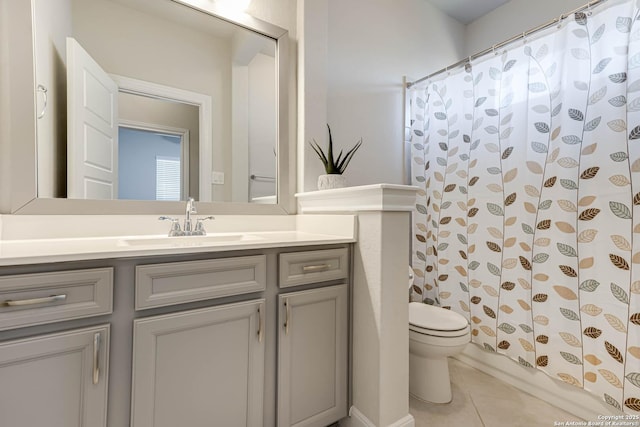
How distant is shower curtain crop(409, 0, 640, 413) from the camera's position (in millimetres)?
1264

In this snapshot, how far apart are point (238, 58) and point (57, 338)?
147 centimetres

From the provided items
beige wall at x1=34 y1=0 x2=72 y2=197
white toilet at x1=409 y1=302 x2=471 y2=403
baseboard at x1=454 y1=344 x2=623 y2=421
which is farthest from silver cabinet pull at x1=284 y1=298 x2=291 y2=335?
baseboard at x1=454 y1=344 x2=623 y2=421

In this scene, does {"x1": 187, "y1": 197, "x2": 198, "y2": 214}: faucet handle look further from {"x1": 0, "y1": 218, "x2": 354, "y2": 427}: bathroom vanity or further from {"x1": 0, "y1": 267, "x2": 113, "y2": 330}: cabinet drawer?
{"x1": 0, "y1": 267, "x2": 113, "y2": 330}: cabinet drawer

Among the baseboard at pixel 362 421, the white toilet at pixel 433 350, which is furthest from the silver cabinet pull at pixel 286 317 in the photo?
the white toilet at pixel 433 350

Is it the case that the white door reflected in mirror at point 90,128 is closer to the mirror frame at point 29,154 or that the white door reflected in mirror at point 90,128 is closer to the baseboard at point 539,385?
the mirror frame at point 29,154

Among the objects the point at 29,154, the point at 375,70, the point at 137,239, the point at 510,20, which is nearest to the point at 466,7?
the point at 510,20

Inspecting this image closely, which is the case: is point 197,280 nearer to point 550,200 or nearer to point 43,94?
point 43,94

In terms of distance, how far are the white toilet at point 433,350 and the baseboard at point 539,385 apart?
414 millimetres

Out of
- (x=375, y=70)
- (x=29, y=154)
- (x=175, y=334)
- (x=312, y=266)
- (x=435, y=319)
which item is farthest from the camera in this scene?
(x=375, y=70)

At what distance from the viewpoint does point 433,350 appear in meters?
1.49

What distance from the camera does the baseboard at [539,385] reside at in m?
1.37

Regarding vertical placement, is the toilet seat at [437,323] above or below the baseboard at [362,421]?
above

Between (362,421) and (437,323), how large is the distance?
0.63m

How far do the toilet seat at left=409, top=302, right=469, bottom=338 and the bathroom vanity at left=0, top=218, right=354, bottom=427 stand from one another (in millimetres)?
484
